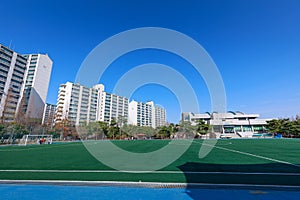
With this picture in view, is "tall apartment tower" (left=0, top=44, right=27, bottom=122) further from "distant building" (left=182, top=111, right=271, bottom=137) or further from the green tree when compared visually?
"distant building" (left=182, top=111, right=271, bottom=137)

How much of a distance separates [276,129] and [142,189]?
50.5 m

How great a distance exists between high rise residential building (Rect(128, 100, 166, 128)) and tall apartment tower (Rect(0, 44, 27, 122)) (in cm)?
4256

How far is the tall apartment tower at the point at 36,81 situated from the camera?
49.2 metres

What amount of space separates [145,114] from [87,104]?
33845 mm

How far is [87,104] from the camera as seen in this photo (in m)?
62.2

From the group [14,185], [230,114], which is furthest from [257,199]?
[230,114]

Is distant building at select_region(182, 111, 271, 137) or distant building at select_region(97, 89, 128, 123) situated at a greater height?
distant building at select_region(97, 89, 128, 123)

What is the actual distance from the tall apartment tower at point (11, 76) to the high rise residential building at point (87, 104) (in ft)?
36.8

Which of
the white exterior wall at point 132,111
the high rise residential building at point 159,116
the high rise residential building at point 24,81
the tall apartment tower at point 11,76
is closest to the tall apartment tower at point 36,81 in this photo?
the high rise residential building at point 24,81

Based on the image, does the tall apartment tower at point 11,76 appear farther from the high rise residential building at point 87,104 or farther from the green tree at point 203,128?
the green tree at point 203,128

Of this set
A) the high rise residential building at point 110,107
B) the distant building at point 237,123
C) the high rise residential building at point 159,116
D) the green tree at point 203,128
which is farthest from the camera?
the high rise residential building at point 159,116

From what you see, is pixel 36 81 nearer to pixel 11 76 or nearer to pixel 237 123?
pixel 11 76

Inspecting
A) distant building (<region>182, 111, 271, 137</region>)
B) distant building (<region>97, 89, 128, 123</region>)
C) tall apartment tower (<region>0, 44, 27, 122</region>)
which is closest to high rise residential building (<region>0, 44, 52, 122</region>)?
tall apartment tower (<region>0, 44, 27, 122</region>)

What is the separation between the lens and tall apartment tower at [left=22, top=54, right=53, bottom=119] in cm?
4923
